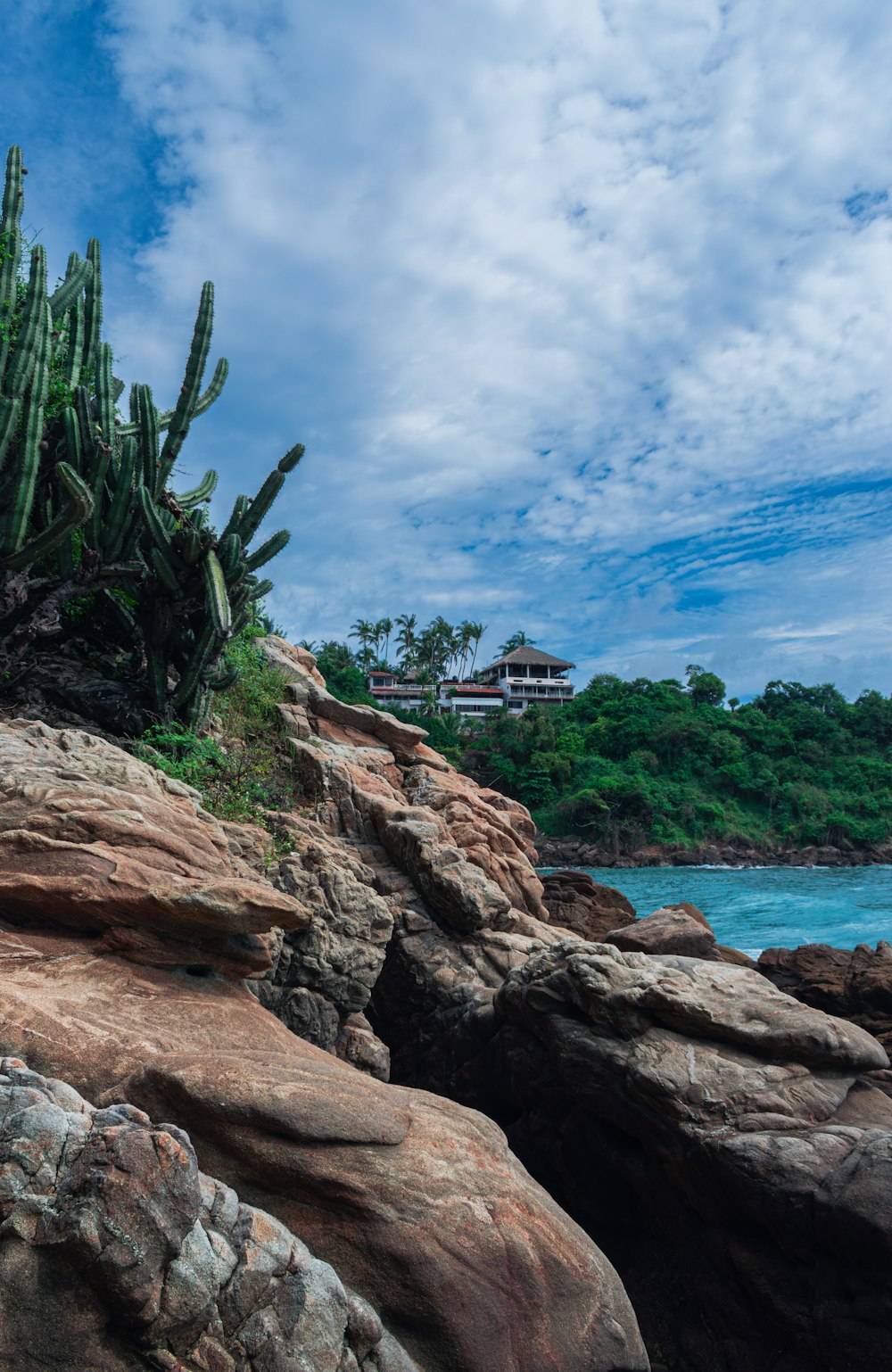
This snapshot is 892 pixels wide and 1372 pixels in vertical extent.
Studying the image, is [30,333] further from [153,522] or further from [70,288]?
[70,288]

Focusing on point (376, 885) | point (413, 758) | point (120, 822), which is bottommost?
point (376, 885)

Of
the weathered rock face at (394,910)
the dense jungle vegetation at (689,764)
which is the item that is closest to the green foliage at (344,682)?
the dense jungle vegetation at (689,764)

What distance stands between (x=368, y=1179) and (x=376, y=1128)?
0.82ft

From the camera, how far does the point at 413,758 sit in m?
14.4

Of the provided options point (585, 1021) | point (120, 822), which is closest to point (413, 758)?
point (585, 1021)

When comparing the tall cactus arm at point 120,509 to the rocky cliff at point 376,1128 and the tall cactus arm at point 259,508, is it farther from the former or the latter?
the rocky cliff at point 376,1128

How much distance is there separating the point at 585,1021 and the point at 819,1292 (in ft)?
8.70

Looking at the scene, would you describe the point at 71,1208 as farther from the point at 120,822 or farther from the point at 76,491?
the point at 76,491

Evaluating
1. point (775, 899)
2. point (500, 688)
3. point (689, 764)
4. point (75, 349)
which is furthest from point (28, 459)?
point (500, 688)

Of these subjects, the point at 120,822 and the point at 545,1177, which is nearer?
the point at 120,822

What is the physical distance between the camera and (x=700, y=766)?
173 ft

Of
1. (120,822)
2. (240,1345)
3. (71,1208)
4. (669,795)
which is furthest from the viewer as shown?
(669,795)

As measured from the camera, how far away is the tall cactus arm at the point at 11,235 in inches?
414

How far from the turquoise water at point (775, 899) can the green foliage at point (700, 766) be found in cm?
413
